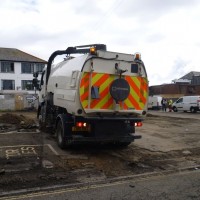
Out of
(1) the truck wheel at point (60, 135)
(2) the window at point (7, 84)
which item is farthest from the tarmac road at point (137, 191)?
(2) the window at point (7, 84)

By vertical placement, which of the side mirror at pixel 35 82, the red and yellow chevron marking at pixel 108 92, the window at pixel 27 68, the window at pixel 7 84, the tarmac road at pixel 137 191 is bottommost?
the tarmac road at pixel 137 191

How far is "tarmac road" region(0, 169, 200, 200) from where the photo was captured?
6008 millimetres

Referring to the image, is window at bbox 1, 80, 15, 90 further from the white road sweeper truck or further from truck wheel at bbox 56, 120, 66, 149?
the white road sweeper truck

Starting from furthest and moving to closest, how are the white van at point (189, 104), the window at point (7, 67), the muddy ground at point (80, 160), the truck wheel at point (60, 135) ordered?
the window at point (7, 67)
the white van at point (189, 104)
the truck wheel at point (60, 135)
the muddy ground at point (80, 160)

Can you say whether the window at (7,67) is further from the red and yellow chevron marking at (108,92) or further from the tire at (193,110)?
the red and yellow chevron marking at (108,92)

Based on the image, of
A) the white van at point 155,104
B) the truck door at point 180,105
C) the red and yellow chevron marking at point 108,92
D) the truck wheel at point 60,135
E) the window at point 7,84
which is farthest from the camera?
the window at point 7,84

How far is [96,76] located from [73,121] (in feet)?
5.28

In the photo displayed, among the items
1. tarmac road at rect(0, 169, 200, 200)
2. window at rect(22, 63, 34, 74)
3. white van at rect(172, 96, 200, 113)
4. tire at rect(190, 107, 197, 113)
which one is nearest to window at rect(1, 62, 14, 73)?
window at rect(22, 63, 34, 74)

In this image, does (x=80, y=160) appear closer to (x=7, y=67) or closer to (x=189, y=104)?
(x=189, y=104)

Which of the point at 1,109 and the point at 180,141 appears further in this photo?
the point at 1,109

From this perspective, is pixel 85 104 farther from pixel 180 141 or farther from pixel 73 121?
pixel 180 141

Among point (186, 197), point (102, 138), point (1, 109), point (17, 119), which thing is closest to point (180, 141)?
point (102, 138)

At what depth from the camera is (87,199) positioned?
5898mm

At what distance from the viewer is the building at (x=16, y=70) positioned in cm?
5684
